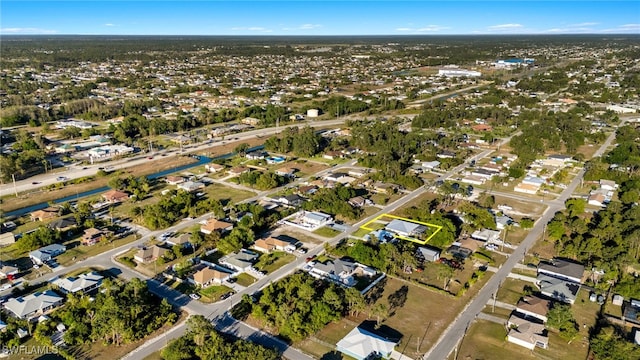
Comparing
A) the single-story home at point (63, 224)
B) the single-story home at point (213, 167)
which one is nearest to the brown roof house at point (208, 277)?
the single-story home at point (63, 224)

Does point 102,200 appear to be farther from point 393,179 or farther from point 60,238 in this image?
point 393,179

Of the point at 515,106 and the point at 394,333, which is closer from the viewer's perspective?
the point at 394,333

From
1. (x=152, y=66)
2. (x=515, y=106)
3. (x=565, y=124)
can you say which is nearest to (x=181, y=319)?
(x=565, y=124)

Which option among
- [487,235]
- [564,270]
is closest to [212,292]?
[487,235]

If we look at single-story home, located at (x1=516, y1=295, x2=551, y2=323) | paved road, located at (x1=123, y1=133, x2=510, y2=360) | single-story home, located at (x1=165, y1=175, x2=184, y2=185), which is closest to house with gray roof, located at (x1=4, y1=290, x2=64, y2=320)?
paved road, located at (x1=123, y1=133, x2=510, y2=360)

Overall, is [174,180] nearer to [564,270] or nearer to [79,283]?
[79,283]

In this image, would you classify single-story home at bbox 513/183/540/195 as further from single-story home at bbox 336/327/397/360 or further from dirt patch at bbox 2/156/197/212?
dirt patch at bbox 2/156/197/212

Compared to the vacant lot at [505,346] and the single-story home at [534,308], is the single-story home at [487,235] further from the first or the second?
the vacant lot at [505,346]
